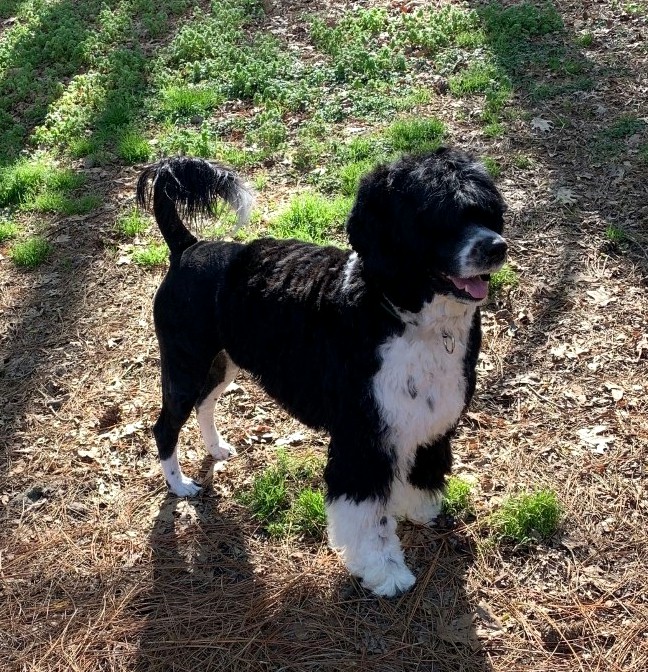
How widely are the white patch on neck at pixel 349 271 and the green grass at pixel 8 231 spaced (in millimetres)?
4333

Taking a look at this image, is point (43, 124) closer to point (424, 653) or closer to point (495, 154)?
point (495, 154)

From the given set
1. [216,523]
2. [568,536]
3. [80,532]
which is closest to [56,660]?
[80,532]

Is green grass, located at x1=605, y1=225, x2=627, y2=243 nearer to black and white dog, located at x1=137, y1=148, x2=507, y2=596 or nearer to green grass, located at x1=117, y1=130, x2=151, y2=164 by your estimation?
black and white dog, located at x1=137, y1=148, x2=507, y2=596

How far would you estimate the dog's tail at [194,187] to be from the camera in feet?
12.1

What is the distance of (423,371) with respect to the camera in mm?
3141

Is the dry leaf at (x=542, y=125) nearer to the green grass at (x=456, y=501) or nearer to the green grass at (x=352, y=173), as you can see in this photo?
the green grass at (x=352, y=173)

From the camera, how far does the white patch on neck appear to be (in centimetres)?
325

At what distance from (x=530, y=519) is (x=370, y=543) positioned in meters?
0.87

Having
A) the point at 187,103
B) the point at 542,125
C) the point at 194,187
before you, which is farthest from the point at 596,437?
the point at 187,103

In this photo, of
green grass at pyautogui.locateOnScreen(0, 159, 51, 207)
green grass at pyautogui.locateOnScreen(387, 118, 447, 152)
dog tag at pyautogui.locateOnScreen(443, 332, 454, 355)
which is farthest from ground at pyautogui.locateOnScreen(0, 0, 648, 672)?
dog tag at pyautogui.locateOnScreen(443, 332, 454, 355)

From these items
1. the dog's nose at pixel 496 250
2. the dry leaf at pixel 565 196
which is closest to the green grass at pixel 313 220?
the dry leaf at pixel 565 196

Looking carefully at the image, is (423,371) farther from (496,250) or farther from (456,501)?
(456,501)

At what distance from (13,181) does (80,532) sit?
167 inches

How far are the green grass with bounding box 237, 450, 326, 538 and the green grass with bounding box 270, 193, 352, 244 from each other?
2096 mm
